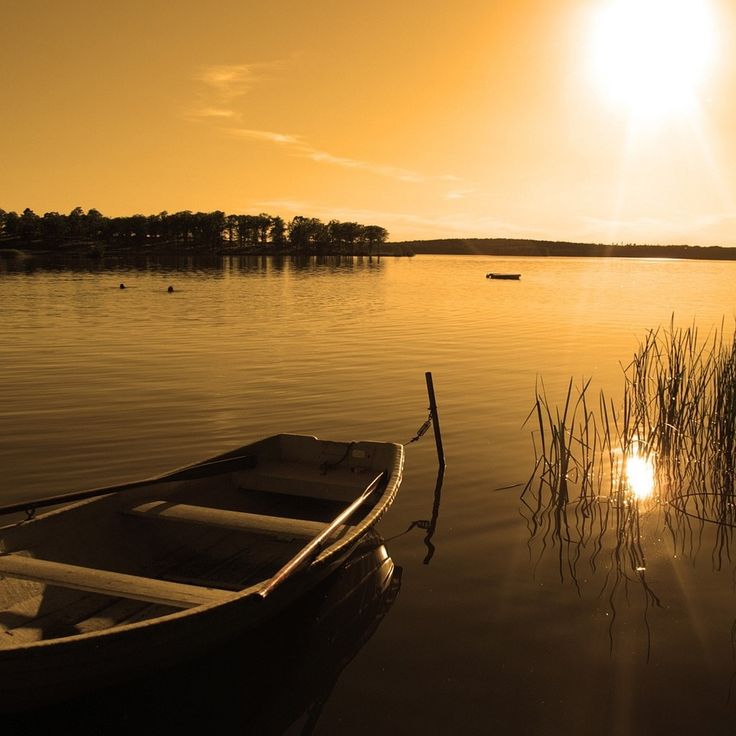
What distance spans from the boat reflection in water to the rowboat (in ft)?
1.78

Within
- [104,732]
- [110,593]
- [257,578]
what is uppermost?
[110,593]

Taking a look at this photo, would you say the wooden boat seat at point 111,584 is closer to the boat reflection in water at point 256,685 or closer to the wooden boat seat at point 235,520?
the boat reflection in water at point 256,685

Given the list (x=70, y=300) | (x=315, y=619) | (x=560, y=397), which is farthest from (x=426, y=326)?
(x=315, y=619)

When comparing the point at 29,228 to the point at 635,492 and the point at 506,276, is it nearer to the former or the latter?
the point at 506,276

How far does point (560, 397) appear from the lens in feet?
57.3

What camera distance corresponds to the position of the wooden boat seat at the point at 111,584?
5.21 metres

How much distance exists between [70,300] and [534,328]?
92.7 ft

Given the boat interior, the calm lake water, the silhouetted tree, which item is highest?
the silhouetted tree

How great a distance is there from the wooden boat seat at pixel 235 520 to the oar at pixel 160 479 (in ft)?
0.89

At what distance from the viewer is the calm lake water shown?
5.65 m

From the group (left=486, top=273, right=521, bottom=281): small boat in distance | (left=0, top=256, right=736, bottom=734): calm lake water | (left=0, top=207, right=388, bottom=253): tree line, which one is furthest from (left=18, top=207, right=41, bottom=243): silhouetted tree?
(left=0, top=256, right=736, bottom=734): calm lake water

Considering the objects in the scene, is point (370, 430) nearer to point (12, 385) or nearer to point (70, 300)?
point (12, 385)

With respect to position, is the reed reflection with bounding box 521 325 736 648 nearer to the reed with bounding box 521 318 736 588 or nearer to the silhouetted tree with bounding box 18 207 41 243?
the reed with bounding box 521 318 736 588

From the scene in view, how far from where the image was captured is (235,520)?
709cm
